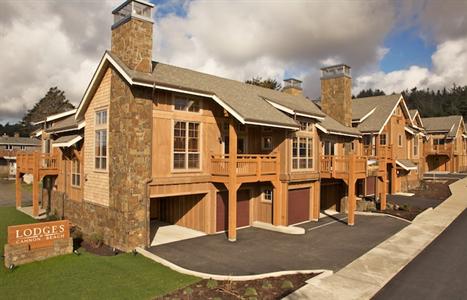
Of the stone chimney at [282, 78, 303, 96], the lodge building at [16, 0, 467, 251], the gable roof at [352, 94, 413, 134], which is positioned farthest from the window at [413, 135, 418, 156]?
the stone chimney at [282, 78, 303, 96]

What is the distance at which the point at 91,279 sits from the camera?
11531mm

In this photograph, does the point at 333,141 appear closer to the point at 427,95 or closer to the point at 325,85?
the point at 325,85

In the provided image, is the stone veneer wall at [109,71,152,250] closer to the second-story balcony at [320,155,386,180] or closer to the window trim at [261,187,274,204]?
the window trim at [261,187,274,204]

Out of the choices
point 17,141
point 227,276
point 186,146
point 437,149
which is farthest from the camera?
point 17,141

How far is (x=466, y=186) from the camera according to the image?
38.3 metres

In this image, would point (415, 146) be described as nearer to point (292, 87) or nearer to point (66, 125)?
point (292, 87)

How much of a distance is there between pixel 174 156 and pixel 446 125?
57.0 metres

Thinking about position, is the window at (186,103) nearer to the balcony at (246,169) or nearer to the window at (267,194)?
the balcony at (246,169)

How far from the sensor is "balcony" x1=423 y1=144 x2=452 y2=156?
55.7 metres

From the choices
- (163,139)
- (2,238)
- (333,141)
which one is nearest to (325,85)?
(333,141)

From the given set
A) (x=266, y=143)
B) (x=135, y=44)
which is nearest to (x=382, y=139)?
(x=266, y=143)

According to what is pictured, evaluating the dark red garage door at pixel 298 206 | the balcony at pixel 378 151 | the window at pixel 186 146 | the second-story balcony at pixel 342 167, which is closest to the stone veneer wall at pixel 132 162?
the window at pixel 186 146

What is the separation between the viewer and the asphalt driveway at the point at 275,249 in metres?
13.3

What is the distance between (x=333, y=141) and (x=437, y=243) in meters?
10.7
